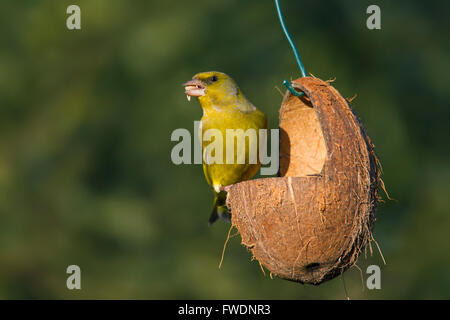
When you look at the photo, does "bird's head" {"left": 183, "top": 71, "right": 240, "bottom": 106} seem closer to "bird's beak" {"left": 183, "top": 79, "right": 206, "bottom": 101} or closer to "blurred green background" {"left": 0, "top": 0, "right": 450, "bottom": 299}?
"bird's beak" {"left": 183, "top": 79, "right": 206, "bottom": 101}

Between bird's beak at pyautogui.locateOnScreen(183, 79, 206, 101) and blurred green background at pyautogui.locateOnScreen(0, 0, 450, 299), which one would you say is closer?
bird's beak at pyautogui.locateOnScreen(183, 79, 206, 101)

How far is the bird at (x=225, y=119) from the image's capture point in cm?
584

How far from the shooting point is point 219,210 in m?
6.14

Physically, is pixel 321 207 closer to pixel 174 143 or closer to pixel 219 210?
pixel 219 210

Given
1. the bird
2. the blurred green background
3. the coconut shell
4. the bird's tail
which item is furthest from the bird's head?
the blurred green background

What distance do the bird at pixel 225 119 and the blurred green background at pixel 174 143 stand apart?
132 inches

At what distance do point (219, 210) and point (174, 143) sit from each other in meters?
4.08

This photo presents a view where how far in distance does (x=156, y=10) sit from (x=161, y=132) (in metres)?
1.83

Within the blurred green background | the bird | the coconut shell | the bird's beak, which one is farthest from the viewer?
the blurred green background

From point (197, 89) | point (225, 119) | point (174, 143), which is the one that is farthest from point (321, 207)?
point (174, 143)

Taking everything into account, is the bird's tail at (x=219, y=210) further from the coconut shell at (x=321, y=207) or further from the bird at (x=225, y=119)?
the coconut shell at (x=321, y=207)

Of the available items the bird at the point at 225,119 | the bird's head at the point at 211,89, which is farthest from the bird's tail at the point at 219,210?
the bird's head at the point at 211,89

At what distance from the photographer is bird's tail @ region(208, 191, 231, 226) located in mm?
6086

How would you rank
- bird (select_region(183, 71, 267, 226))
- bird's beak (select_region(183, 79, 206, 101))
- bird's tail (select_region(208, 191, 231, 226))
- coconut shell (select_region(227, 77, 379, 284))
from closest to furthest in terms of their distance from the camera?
1. coconut shell (select_region(227, 77, 379, 284))
2. bird (select_region(183, 71, 267, 226))
3. bird's beak (select_region(183, 79, 206, 101))
4. bird's tail (select_region(208, 191, 231, 226))
